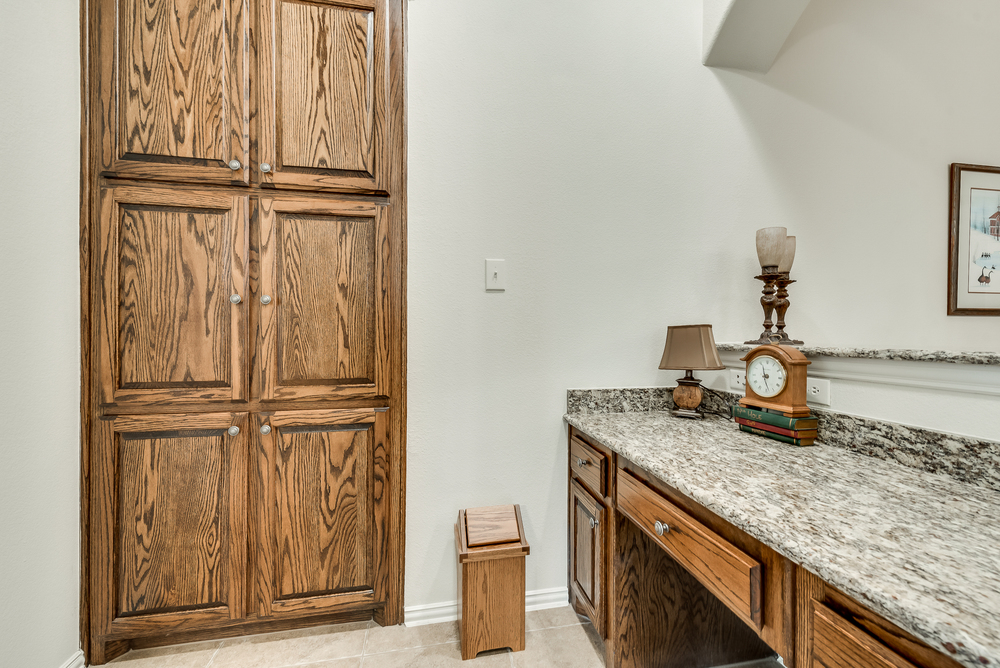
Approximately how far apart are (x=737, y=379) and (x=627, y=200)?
80 centimetres

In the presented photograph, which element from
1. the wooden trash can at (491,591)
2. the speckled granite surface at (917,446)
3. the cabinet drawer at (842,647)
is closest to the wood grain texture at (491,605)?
the wooden trash can at (491,591)

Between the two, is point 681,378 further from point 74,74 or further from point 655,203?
point 74,74

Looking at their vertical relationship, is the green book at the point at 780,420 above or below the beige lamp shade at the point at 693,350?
below

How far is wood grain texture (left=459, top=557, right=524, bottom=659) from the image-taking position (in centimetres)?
140

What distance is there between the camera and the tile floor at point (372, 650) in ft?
4.56

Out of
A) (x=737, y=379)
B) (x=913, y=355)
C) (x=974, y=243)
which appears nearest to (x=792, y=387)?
(x=913, y=355)

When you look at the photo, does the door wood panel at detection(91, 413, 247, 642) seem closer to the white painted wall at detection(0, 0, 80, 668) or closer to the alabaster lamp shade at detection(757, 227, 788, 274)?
the white painted wall at detection(0, 0, 80, 668)

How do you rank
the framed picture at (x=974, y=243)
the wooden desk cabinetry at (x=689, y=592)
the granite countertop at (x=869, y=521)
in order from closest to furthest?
1. the granite countertop at (x=869, y=521)
2. the wooden desk cabinetry at (x=689, y=592)
3. the framed picture at (x=974, y=243)

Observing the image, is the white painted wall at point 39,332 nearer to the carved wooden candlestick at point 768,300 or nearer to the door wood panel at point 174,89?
the door wood panel at point 174,89

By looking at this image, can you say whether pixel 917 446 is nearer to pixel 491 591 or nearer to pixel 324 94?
pixel 491 591

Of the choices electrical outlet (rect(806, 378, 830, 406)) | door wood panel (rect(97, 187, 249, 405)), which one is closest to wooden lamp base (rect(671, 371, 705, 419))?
electrical outlet (rect(806, 378, 830, 406))

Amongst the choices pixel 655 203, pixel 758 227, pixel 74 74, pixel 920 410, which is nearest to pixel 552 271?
pixel 655 203

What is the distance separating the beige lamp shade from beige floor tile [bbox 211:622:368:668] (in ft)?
4.75

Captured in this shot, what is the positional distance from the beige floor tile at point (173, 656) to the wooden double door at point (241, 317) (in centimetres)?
4
